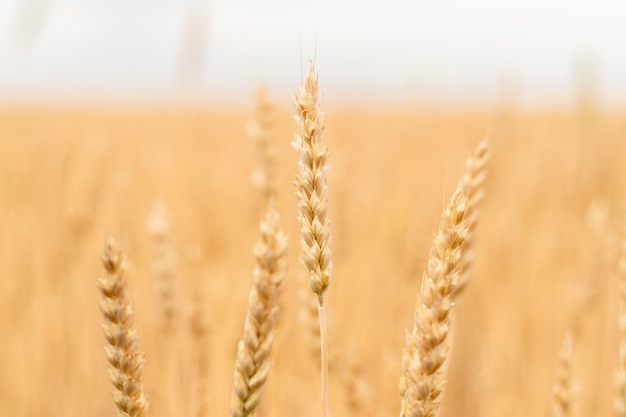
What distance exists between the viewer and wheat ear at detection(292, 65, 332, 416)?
43cm

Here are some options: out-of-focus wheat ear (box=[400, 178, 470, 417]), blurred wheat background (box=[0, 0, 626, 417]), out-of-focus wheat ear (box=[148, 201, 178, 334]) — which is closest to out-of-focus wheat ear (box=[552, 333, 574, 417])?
blurred wheat background (box=[0, 0, 626, 417])

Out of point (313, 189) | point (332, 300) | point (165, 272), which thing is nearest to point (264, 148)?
point (165, 272)

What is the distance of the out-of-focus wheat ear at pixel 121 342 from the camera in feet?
1.45

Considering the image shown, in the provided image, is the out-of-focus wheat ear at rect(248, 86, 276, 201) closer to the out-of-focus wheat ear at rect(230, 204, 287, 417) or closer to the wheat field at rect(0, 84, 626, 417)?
the wheat field at rect(0, 84, 626, 417)

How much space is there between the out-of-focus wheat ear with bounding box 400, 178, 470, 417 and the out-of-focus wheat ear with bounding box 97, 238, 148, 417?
21 centimetres

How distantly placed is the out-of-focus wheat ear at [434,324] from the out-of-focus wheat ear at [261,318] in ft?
0.35

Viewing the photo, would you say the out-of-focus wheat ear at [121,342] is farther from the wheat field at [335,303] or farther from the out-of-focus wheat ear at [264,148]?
the out-of-focus wheat ear at [264,148]

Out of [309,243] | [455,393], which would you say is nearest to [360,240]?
[455,393]

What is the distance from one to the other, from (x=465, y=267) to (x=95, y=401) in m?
1.13

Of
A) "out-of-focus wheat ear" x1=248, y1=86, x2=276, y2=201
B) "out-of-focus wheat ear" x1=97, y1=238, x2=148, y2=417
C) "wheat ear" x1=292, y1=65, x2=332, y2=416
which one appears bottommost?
"out-of-focus wheat ear" x1=97, y1=238, x2=148, y2=417

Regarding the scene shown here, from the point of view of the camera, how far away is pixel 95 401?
4.84 feet

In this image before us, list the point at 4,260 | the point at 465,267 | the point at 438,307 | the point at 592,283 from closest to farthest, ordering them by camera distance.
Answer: the point at 438,307 → the point at 465,267 → the point at 592,283 → the point at 4,260

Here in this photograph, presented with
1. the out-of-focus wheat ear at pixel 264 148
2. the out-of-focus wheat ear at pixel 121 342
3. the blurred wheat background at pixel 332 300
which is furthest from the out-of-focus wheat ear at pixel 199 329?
the out-of-focus wheat ear at pixel 121 342

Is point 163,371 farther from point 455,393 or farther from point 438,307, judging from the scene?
point 438,307
